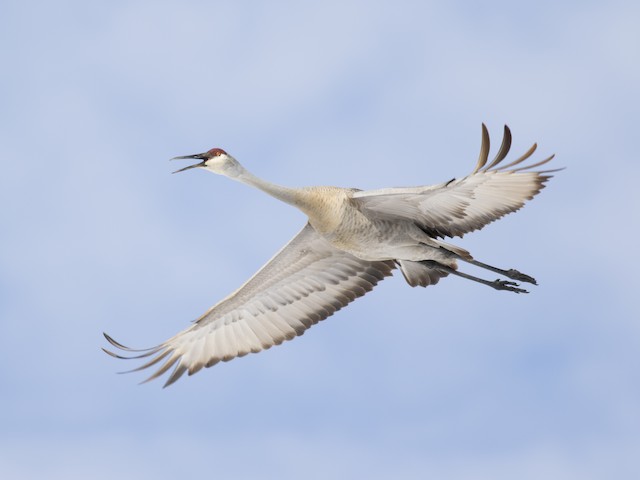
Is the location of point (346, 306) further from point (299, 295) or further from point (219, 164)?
point (219, 164)

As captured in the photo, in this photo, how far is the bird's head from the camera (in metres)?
16.1

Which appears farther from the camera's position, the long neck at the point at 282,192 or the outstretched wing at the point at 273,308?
the outstretched wing at the point at 273,308

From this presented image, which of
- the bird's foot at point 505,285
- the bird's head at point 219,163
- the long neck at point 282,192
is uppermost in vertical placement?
the bird's head at point 219,163

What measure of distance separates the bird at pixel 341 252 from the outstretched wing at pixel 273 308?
0.05ft

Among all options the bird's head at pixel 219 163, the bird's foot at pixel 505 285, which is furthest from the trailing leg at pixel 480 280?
the bird's head at pixel 219 163

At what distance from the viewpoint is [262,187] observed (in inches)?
625

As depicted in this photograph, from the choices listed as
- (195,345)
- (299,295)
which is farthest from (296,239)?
(195,345)

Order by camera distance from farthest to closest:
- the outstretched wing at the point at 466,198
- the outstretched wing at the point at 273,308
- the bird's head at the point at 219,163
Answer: the outstretched wing at the point at 273,308 < the bird's head at the point at 219,163 < the outstretched wing at the point at 466,198

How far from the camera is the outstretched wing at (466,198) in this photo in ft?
49.5

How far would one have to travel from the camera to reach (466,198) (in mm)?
15742

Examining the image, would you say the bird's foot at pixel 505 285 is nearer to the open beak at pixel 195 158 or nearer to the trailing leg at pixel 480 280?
the trailing leg at pixel 480 280

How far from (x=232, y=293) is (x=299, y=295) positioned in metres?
0.99

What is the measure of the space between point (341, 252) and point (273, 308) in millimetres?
1295

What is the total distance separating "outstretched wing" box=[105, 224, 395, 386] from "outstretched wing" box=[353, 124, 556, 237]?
147 centimetres
